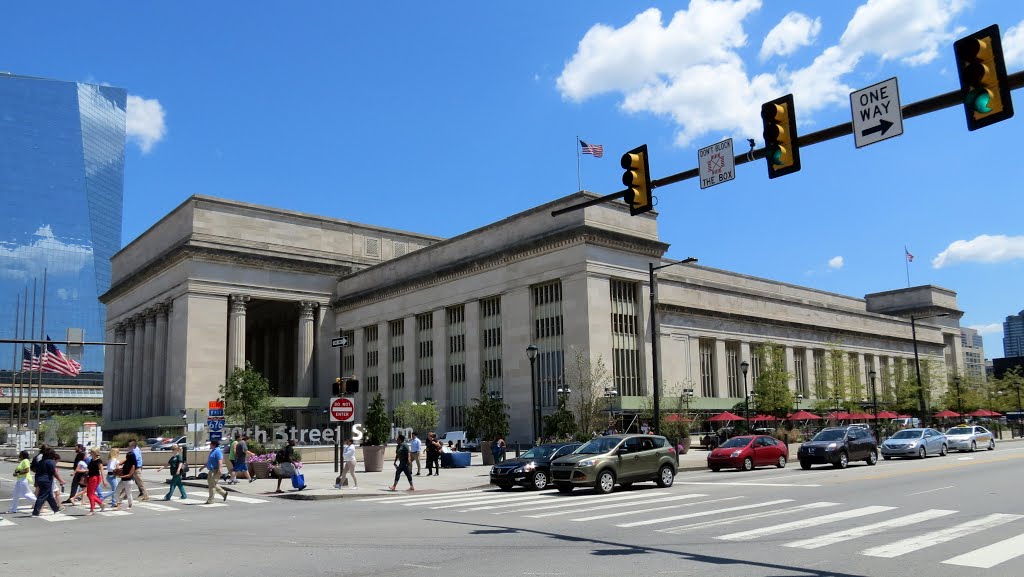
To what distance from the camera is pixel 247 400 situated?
5147cm

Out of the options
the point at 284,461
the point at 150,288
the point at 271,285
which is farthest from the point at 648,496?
the point at 150,288

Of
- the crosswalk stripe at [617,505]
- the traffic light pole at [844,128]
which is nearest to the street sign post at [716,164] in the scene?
the traffic light pole at [844,128]

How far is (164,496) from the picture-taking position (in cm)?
2673

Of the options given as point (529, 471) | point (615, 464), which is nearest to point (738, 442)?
point (529, 471)

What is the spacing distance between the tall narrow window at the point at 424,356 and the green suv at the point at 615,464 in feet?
146

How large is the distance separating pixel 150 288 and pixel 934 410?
77.3m

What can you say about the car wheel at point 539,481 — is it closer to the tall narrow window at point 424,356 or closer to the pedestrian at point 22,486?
the pedestrian at point 22,486

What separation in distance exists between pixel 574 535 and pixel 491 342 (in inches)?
1908

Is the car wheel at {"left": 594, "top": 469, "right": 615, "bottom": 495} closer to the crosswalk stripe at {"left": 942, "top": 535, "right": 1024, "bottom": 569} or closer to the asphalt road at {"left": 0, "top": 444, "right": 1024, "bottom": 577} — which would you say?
the asphalt road at {"left": 0, "top": 444, "right": 1024, "bottom": 577}

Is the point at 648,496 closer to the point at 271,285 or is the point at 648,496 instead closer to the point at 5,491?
the point at 5,491

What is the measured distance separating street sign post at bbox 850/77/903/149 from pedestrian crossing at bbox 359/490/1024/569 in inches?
234

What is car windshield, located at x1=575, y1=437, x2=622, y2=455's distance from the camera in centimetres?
2475

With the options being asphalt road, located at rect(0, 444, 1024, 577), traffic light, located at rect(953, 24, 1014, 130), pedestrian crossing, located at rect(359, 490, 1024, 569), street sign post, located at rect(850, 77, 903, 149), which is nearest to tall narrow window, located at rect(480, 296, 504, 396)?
asphalt road, located at rect(0, 444, 1024, 577)

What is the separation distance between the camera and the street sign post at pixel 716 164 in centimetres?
1423
